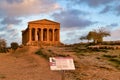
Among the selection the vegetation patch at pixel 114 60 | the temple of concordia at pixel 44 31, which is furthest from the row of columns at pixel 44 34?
the vegetation patch at pixel 114 60

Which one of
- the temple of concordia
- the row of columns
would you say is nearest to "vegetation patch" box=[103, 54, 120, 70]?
the temple of concordia

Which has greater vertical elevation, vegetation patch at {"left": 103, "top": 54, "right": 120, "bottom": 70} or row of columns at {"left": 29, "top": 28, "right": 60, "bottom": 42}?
row of columns at {"left": 29, "top": 28, "right": 60, "bottom": 42}

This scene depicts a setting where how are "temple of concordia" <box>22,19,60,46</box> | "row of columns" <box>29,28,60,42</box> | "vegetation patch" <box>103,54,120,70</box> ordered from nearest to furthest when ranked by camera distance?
"vegetation patch" <box>103,54,120,70</box> < "temple of concordia" <box>22,19,60,46</box> < "row of columns" <box>29,28,60,42</box>

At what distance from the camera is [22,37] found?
120000 millimetres

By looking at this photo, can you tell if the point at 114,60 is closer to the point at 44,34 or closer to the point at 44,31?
the point at 44,34

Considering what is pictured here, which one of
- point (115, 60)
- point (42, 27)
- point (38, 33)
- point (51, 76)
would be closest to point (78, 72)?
point (51, 76)

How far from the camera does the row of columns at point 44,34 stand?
101m

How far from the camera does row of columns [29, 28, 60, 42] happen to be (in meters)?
101

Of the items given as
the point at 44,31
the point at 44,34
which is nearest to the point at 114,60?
the point at 44,34

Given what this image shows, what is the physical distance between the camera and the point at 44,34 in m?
106

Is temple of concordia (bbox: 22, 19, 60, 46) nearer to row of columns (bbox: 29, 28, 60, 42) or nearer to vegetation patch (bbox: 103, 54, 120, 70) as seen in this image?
row of columns (bbox: 29, 28, 60, 42)

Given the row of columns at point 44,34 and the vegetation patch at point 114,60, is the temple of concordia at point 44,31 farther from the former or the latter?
the vegetation patch at point 114,60

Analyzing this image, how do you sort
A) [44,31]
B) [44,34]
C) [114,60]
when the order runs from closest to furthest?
[114,60] < [44,34] < [44,31]

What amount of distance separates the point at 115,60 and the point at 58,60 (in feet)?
57.7
